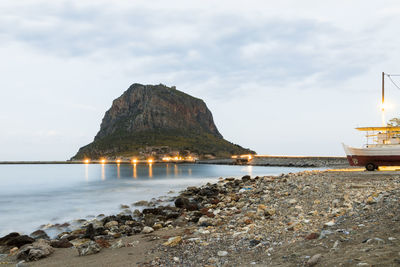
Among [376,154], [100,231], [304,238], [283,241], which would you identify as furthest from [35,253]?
[376,154]

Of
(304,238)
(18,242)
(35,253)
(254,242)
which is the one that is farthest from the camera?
(18,242)

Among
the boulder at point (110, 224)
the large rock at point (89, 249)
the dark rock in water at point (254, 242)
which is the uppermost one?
the dark rock in water at point (254, 242)

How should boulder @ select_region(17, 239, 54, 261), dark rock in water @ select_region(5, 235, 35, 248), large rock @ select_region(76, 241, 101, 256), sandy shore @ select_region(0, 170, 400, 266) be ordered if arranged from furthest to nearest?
1. dark rock in water @ select_region(5, 235, 35, 248)
2. boulder @ select_region(17, 239, 54, 261)
3. large rock @ select_region(76, 241, 101, 256)
4. sandy shore @ select_region(0, 170, 400, 266)

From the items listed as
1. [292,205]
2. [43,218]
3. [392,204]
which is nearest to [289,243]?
[392,204]

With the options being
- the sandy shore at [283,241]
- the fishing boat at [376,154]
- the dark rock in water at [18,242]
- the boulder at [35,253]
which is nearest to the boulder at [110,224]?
the sandy shore at [283,241]

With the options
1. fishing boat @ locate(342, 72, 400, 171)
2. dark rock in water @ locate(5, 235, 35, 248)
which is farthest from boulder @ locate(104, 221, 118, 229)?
fishing boat @ locate(342, 72, 400, 171)

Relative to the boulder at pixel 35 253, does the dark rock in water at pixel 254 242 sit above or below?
above

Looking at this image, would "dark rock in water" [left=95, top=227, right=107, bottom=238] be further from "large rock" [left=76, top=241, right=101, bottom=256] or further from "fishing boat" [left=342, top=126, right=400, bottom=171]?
"fishing boat" [left=342, top=126, right=400, bottom=171]

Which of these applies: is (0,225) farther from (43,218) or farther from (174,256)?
(174,256)

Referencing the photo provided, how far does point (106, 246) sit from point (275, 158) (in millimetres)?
143632

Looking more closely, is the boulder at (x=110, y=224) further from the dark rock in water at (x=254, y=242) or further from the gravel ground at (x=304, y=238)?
the dark rock in water at (x=254, y=242)

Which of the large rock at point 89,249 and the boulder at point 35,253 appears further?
the boulder at point 35,253

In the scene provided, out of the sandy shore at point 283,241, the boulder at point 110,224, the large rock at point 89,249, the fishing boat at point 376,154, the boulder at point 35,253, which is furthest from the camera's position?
the fishing boat at point 376,154

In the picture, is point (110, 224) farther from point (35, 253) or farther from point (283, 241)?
point (283, 241)
